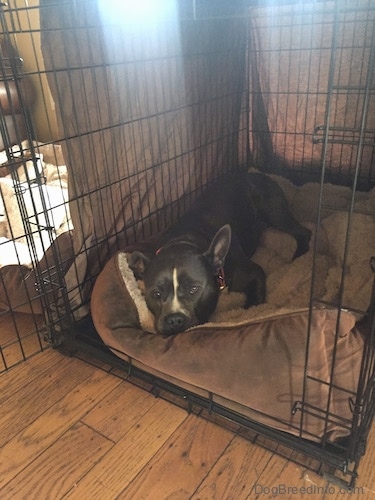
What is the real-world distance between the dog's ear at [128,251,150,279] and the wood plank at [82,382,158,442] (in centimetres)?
51

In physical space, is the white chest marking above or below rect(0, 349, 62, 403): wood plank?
above

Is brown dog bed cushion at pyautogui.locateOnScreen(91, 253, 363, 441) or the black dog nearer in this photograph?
brown dog bed cushion at pyautogui.locateOnScreen(91, 253, 363, 441)

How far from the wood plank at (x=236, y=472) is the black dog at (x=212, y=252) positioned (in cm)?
53

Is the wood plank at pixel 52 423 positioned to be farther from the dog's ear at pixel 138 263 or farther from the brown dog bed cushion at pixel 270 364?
the dog's ear at pixel 138 263

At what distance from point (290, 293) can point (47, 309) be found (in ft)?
3.91

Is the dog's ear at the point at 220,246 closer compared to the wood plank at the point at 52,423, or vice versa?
the wood plank at the point at 52,423

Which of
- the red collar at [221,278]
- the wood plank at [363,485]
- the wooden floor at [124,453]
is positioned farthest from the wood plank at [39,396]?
the wood plank at [363,485]

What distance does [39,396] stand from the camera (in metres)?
1.95

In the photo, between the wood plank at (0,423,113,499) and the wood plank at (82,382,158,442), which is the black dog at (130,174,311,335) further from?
the wood plank at (0,423,113,499)

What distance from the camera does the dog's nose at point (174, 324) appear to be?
1919 millimetres

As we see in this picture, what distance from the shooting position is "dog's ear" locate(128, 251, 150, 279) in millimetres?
2066

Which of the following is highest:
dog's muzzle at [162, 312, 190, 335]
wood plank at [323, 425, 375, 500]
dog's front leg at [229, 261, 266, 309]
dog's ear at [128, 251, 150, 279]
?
dog's ear at [128, 251, 150, 279]

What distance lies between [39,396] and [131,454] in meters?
0.54

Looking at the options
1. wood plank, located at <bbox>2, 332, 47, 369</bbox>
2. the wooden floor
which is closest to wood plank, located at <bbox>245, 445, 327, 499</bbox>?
the wooden floor
